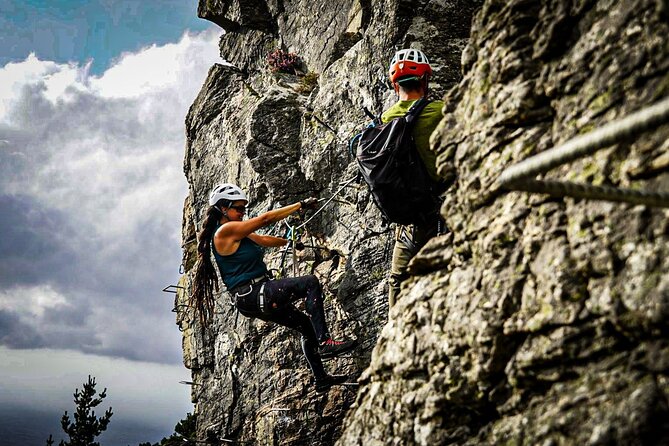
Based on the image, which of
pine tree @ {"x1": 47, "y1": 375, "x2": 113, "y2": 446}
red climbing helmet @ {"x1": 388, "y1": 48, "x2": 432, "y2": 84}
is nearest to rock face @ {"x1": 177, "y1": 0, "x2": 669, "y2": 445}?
red climbing helmet @ {"x1": 388, "y1": 48, "x2": 432, "y2": 84}

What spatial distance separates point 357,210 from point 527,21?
7.34 metres

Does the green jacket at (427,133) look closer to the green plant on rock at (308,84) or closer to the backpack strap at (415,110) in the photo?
the backpack strap at (415,110)

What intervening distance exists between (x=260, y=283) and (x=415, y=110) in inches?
175

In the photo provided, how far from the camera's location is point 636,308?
355 centimetres

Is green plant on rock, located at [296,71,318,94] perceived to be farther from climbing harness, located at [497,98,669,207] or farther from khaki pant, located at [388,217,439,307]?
climbing harness, located at [497,98,669,207]

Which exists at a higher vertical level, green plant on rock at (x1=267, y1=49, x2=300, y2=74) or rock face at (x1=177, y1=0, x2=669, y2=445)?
green plant on rock at (x1=267, y1=49, x2=300, y2=74)

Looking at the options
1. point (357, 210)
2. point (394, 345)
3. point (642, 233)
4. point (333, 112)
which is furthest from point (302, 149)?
point (642, 233)

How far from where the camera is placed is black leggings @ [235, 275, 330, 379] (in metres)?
9.55

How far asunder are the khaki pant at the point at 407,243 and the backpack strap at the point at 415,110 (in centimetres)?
141

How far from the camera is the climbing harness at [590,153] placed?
6.95 ft

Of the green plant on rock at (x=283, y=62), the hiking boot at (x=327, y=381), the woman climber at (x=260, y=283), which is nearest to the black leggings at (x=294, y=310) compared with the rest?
the woman climber at (x=260, y=283)

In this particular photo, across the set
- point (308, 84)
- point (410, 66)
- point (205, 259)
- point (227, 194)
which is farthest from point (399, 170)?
point (308, 84)

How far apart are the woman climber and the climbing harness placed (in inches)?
277

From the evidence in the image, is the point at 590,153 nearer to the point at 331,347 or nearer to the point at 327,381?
the point at 331,347
